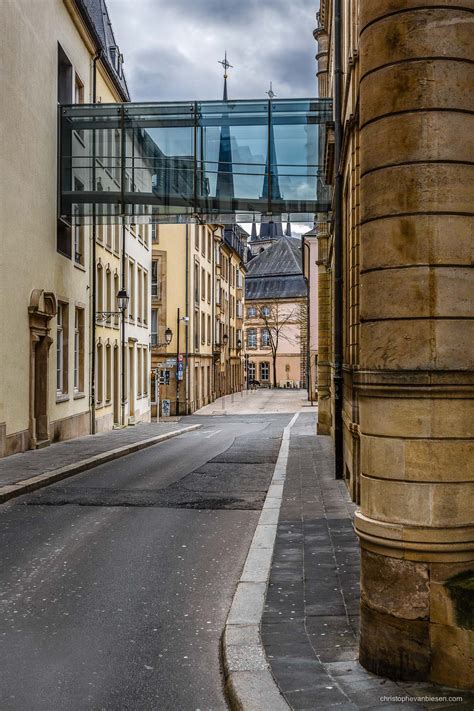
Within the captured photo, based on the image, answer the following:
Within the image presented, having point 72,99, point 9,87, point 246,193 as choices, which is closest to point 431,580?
point 9,87

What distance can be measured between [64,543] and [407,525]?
5601mm

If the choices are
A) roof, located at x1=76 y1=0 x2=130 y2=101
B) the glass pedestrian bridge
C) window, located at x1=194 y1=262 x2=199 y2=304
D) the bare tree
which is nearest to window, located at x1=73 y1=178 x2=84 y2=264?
the glass pedestrian bridge

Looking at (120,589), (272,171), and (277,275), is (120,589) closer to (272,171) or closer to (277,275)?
(272,171)

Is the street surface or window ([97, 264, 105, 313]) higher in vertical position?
window ([97, 264, 105, 313])

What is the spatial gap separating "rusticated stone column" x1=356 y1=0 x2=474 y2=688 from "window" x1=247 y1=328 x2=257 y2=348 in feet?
318

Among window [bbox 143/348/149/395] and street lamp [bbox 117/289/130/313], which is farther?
window [bbox 143/348/149/395]

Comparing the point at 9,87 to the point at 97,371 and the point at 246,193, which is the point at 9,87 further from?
the point at 97,371

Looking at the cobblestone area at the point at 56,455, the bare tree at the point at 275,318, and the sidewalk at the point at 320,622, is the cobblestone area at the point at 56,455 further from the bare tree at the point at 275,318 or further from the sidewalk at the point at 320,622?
the bare tree at the point at 275,318

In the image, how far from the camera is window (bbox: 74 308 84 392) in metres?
25.7

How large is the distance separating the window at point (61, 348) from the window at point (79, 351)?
144cm

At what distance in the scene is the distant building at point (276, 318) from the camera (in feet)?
325

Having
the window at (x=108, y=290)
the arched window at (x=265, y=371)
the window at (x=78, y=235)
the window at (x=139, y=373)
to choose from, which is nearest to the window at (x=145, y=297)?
the window at (x=139, y=373)

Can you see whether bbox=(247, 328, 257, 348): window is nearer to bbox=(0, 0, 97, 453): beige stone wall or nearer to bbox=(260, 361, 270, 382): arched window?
bbox=(260, 361, 270, 382): arched window

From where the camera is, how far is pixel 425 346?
4.64 meters
